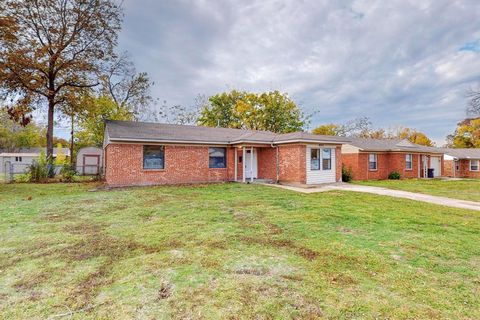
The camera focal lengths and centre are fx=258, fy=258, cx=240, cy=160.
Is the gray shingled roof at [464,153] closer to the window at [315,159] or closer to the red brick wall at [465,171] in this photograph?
the red brick wall at [465,171]

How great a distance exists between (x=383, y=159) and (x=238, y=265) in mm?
21412

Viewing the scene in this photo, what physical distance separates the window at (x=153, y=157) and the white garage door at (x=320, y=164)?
27.3 ft

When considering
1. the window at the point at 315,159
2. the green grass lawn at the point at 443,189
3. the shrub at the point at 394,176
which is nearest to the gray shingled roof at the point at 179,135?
the window at the point at 315,159

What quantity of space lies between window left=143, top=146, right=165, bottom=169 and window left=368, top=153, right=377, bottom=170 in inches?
628

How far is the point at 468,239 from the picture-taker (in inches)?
208

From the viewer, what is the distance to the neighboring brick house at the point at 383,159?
20.2 metres

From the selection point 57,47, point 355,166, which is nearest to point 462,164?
point 355,166

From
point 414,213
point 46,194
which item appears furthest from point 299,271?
point 46,194

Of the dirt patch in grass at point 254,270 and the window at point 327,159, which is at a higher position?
the window at point 327,159

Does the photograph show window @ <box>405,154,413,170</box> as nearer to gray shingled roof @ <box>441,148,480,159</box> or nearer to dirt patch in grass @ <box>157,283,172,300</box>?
gray shingled roof @ <box>441,148,480,159</box>

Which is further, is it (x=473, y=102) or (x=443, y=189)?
(x=473, y=102)

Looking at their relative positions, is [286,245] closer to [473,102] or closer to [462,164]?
[473,102]

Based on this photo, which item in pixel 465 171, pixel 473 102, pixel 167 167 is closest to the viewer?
pixel 167 167

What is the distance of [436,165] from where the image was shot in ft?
84.7
